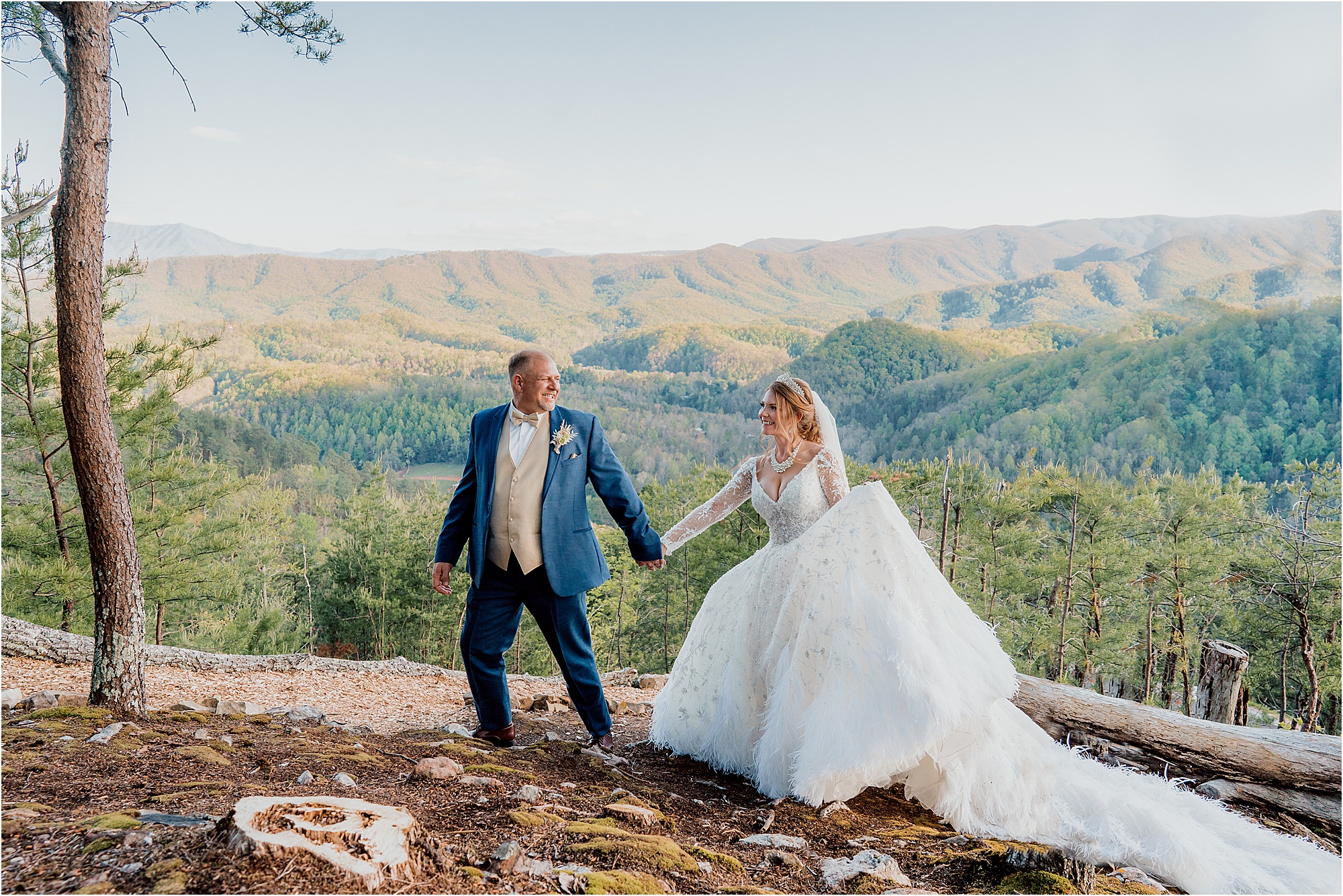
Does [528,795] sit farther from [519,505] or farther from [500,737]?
[519,505]

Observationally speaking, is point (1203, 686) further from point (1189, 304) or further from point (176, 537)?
point (1189, 304)

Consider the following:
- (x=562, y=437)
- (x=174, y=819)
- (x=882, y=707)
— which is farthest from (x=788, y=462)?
(x=174, y=819)

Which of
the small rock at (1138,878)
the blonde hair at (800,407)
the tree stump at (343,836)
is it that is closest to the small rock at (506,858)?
the tree stump at (343,836)

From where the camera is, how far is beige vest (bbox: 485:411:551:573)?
432 cm

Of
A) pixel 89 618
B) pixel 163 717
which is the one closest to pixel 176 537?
pixel 89 618

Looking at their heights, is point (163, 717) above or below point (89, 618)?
above

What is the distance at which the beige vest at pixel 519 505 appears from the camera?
4.32 meters

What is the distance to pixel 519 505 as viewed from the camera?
Answer: 433 centimetres

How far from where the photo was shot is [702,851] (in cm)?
284

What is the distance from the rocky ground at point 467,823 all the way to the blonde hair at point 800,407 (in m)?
2.12

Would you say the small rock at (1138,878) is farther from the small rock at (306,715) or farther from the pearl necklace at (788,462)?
the small rock at (306,715)

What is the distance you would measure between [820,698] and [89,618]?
56.6 ft

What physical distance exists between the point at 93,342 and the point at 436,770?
290 cm

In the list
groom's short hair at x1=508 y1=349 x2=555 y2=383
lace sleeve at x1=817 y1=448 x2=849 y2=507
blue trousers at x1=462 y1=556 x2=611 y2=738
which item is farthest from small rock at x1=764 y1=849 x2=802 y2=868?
groom's short hair at x1=508 y1=349 x2=555 y2=383
